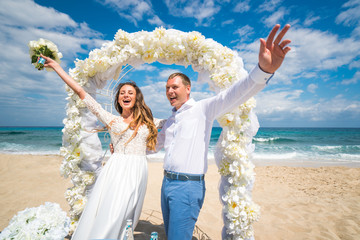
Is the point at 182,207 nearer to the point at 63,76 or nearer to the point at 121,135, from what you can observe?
the point at 121,135

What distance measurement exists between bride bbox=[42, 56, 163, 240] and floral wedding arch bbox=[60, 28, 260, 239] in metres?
0.51

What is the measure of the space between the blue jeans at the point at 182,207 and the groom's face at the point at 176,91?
3.67ft

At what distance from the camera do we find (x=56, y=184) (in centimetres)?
699

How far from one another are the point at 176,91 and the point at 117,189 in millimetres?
1610

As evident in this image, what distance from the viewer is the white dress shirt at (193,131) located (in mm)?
2386

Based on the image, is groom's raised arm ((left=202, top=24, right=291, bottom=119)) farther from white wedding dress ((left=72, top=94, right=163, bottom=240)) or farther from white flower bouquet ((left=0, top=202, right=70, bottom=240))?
white flower bouquet ((left=0, top=202, right=70, bottom=240))

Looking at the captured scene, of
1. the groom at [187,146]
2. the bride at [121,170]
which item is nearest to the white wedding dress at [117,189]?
the bride at [121,170]

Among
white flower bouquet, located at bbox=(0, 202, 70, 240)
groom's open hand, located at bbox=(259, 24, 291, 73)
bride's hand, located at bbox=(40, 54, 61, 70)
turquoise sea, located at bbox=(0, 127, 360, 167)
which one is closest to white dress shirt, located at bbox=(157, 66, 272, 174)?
groom's open hand, located at bbox=(259, 24, 291, 73)

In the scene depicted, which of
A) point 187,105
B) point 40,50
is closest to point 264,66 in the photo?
point 187,105

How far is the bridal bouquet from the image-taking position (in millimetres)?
2918

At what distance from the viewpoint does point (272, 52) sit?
6.05 feet

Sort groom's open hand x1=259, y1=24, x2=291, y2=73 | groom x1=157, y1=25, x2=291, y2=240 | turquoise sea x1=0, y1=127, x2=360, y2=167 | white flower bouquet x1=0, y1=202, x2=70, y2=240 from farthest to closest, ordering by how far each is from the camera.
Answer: turquoise sea x1=0, y1=127, x2=360, y2=167 → groom x1=157, y1=25, x2=291, y2=240 → groom's open hand x1=259, y1=24, x2=291, y2=73 → white flower bouquet x1=0, y1=202, x2=70, y2=240

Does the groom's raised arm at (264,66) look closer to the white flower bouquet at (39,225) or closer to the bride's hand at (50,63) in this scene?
the white flower bouquet at (39,225)

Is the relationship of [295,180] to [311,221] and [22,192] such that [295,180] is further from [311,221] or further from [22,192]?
[22,192]
